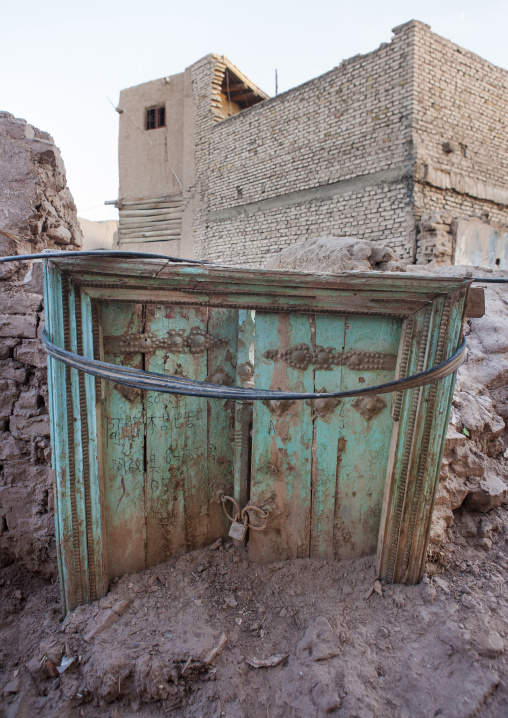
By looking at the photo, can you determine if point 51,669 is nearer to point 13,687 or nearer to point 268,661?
point 13,687

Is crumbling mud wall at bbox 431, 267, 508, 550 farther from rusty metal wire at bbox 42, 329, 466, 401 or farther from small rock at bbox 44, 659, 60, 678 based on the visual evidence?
small rock at bbox 44, 659, 60, 678

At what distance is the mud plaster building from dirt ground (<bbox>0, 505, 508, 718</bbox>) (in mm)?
6812

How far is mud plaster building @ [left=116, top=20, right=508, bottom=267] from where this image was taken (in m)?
7.50

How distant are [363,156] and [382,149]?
0.40m

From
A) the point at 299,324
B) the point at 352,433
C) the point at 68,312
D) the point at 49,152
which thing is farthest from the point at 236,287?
the point at 49,152

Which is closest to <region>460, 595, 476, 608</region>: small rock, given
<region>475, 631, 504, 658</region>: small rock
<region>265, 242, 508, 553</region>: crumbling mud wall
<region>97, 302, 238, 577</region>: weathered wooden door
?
<region>475, 631, 504, 658</region>: small rock

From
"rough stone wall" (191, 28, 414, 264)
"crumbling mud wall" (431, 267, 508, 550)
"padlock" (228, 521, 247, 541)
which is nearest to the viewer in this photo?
"padlock" (228, 521, 247, 541)

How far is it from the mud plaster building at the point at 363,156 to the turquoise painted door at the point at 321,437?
20.9ft

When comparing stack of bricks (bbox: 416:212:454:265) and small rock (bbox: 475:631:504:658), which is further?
stack of bricks (bbox: 416:212:454:265)

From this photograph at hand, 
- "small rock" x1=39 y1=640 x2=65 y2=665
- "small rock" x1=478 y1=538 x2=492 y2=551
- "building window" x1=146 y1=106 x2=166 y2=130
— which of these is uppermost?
"building window" x1=146 y1=106 x2=166 y2=130

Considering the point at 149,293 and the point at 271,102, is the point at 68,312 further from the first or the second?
the point at 271,102

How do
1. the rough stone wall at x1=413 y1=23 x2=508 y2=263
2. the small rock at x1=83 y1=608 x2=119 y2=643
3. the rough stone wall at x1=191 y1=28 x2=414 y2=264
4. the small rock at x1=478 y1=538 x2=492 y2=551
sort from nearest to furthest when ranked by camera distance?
the small rock at x1=83 y1=608 x2=119 y2=643 < the small rock at x1=478 y1=538 x2=492 y2=551 < the rough stone wall at x1=413 y1=23 x2=508 y2=263 < the rough stone wall at x1=191 y1=28 x2=414 y2=264

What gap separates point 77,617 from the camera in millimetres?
1861

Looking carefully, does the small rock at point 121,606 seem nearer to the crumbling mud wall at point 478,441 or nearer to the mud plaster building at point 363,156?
the crumbling mud wall at point 478,441
